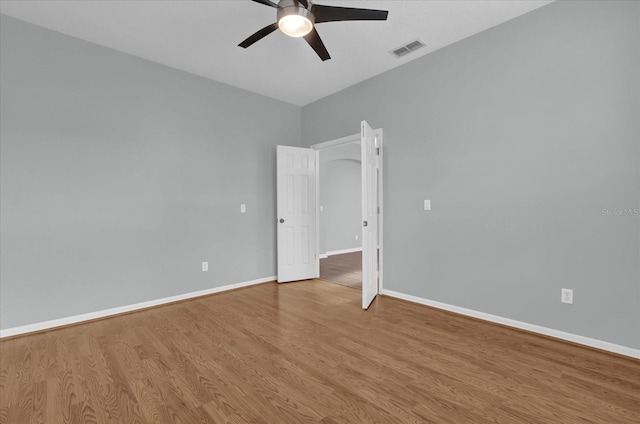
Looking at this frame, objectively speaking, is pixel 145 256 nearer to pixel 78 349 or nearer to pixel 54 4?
pixel 78 349

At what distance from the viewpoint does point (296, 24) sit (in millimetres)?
2207

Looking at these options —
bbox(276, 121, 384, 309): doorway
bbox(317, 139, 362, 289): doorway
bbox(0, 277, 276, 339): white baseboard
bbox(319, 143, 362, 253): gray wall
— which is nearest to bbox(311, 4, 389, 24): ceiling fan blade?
bbox(276, 121, 384, 309): doorway

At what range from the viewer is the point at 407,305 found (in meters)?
3.57

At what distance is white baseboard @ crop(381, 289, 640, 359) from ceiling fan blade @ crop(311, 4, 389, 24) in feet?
9.57

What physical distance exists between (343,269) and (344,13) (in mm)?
4386

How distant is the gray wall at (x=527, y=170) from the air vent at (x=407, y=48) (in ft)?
0.79

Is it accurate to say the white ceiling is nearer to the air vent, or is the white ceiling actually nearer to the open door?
the air vent

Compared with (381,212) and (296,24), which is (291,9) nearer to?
(296,24)

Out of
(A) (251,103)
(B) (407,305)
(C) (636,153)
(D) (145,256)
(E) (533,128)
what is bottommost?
(B) (407,305)

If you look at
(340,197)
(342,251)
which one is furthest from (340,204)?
(342,251)

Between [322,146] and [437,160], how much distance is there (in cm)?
200

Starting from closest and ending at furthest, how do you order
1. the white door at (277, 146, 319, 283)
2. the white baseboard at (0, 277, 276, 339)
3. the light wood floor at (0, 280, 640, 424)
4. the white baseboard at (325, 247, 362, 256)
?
the light wood floor at (0, 280, 640, 424) < the white baseboard at (0, 277, 276, 339) < the white door at (277, 146, 319, 283) < the white baseboard at (325, 247, 362, 256)

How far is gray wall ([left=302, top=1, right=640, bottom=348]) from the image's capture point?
2350mm

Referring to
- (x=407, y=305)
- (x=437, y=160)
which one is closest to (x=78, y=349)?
(x=407, y=305)
